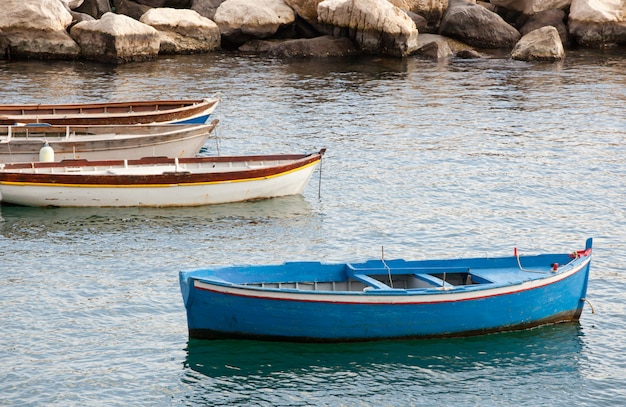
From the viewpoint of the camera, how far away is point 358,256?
76.6ft

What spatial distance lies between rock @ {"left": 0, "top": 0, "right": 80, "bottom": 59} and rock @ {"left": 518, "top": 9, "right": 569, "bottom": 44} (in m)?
25.1

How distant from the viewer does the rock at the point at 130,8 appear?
5484 cm

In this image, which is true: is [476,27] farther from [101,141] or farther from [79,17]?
[101,141]

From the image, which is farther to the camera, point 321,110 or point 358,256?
point 321,110

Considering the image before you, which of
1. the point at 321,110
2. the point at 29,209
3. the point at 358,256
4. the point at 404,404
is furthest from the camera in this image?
the point at 321,110

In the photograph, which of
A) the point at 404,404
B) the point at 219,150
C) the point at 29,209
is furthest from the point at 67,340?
the point at 219,150

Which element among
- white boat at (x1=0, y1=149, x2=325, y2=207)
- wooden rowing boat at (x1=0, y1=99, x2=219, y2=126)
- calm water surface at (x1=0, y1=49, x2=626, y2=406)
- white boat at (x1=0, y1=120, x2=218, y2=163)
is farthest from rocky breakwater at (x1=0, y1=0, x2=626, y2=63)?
white boat at (x1=0, y1=149, x2=325, y2=207)

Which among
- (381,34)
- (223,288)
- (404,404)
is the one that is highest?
(381,34)

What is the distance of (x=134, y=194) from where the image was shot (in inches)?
1027

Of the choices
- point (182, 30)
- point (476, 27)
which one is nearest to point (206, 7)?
point (182, 30)

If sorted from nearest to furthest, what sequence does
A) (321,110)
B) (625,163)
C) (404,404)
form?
(404,404) → (625,163) → (321,110)

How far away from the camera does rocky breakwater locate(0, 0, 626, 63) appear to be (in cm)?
4928

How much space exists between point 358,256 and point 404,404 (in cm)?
724

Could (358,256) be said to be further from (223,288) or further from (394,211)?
(223,288)
